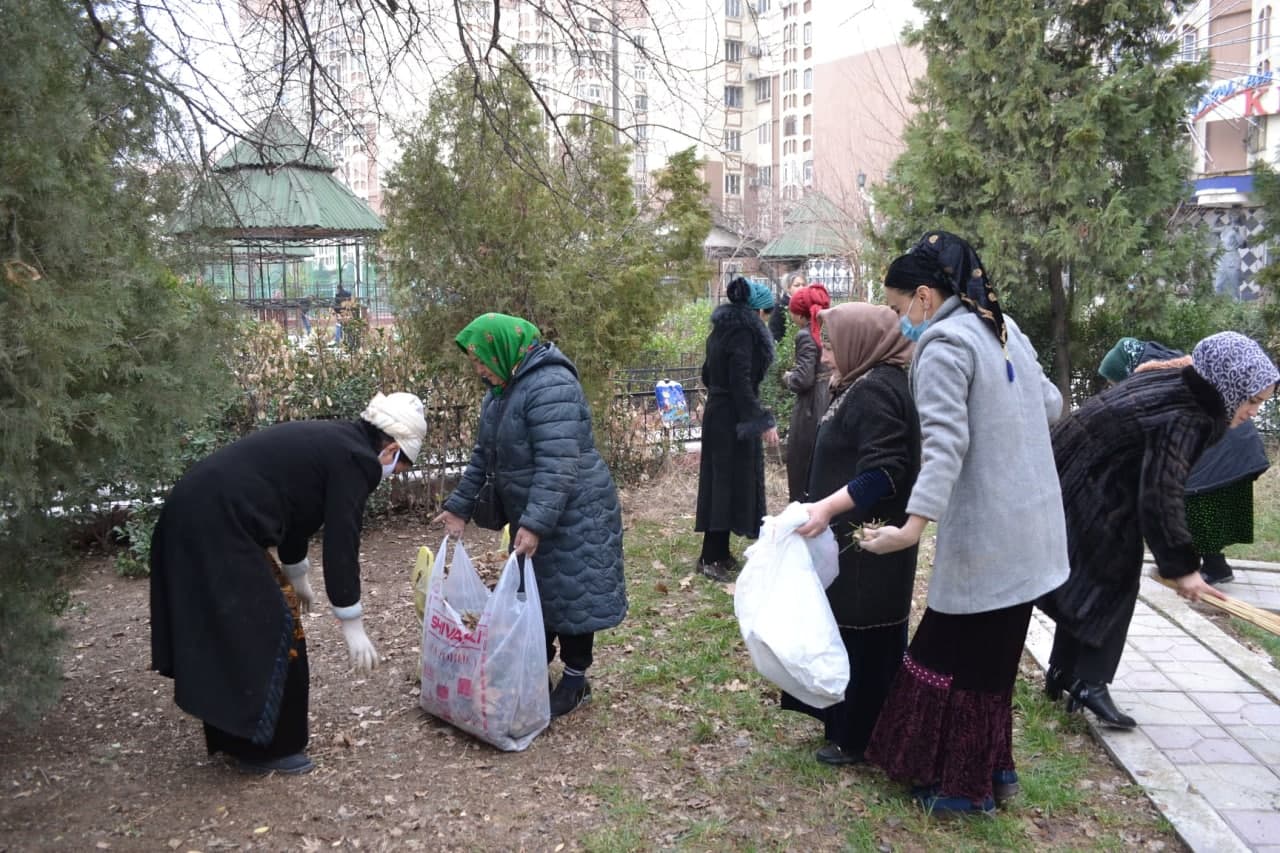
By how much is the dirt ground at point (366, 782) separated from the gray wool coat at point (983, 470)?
91 centimetres

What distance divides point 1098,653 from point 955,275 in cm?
182

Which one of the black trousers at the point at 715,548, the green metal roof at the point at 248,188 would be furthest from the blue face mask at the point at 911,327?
the black trousers at the point at 715,548

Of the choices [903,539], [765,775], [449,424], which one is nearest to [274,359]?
[449,424]

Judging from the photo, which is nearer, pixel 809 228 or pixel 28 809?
pixel 28 809

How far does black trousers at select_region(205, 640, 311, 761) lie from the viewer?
3713mm

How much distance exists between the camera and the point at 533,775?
3.85m

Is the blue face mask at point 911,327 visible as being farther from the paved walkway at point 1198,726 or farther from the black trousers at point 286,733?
the black trousers at point 286,733

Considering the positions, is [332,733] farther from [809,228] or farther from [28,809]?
[809,228]

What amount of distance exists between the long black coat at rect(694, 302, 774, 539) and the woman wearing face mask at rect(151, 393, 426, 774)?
110 inches

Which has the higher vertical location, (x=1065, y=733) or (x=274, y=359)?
(x=274, y=359)

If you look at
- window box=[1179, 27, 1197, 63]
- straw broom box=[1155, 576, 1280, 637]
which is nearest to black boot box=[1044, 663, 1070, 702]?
straw broom box=[1155, 576, 1280, 637]

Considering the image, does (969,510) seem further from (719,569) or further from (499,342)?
(719,569)

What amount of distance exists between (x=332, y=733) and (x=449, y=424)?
371cm

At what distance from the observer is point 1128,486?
12.6ft
